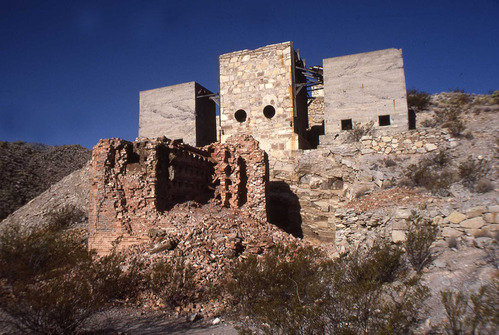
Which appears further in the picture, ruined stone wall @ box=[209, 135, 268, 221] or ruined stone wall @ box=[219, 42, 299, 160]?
ruined stone wall @ box=[219, 42, 299, 160]

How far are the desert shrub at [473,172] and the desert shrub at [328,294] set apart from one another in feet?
12.3

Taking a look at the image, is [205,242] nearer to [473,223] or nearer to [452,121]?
[473,223]

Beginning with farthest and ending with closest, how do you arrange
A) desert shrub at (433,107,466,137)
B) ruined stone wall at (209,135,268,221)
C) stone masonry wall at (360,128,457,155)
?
desert shrub at (433,107,466,137), stone masonry wall at (360,128,457,155), ruined stone wall at (209,135,268,221)

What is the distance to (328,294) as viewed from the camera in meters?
5.10

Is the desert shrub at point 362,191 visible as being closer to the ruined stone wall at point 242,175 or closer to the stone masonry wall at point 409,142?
the stone masonry wall at point 409,142

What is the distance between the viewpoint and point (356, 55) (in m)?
15.8

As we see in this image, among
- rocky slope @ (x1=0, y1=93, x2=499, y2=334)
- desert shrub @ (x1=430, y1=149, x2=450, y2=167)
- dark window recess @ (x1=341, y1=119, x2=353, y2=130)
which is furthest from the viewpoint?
dark window recess @ (x1=341, y1=119, x2=353, y2=130)

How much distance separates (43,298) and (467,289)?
21.2ft

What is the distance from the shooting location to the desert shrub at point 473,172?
9039mm

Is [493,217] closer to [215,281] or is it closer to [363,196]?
[363,196]

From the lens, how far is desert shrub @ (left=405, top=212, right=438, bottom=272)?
675cm

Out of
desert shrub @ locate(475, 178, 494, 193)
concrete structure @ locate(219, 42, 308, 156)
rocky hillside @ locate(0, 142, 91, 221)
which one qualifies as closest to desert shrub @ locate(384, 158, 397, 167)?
desert shrub @ locate(475, 178, 494, 193)

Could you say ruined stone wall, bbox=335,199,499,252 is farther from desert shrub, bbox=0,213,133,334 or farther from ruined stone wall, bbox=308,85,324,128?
ruined stone wall, bbox=308,85,324,128

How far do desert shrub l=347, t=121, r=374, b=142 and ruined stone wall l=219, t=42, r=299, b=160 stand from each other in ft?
8.23
